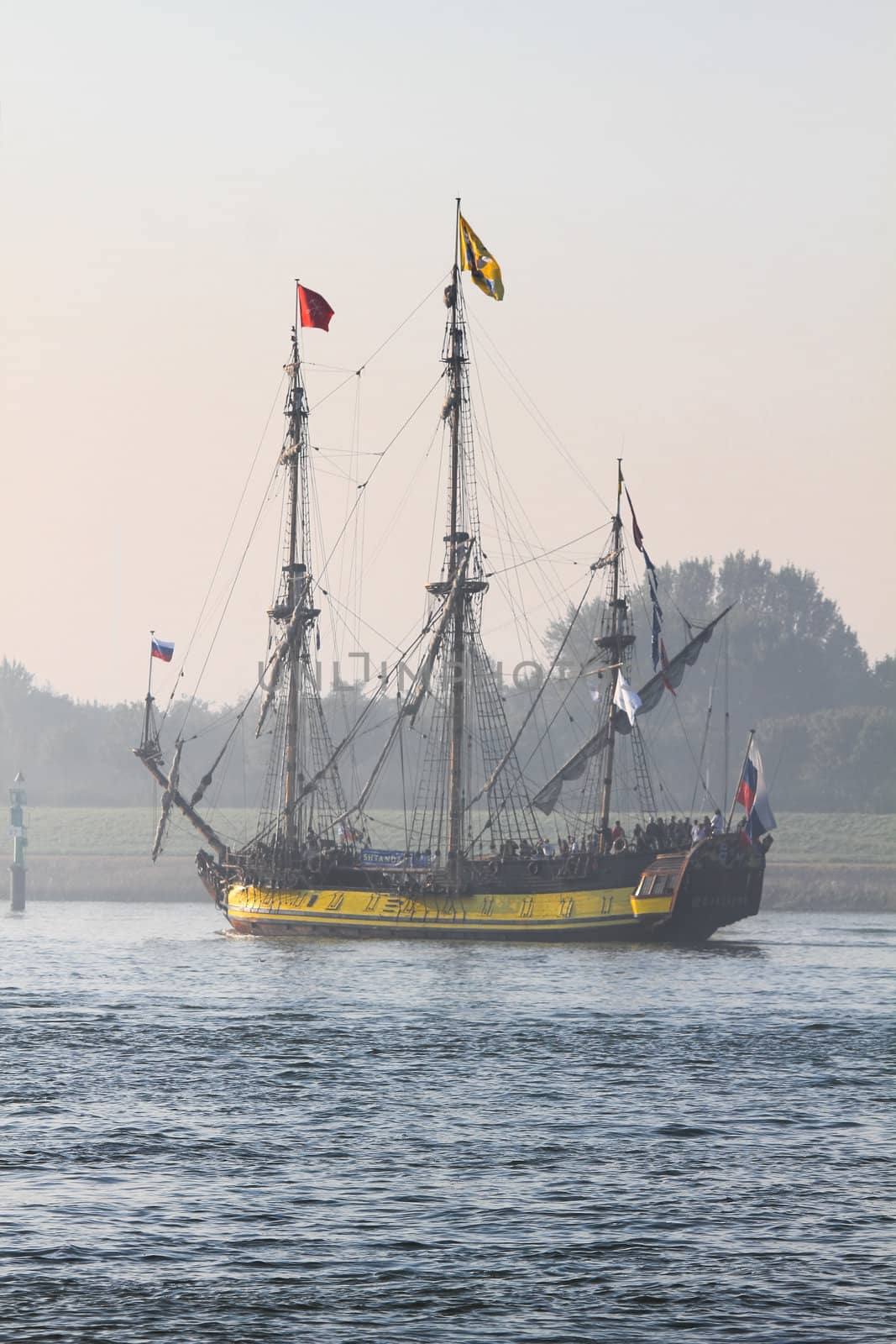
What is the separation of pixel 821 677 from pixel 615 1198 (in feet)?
540

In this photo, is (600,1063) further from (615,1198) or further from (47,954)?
(47,954)

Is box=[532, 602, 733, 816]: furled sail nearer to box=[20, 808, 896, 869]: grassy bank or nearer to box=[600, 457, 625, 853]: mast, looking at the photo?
box=[600, 457, 625, 853]: mast

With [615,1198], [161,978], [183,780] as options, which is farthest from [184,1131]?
[183,780]

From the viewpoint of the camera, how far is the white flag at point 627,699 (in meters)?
76.5

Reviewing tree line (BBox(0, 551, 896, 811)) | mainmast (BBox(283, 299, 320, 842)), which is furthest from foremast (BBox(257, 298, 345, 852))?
tree line (BBox(0, 551, 896, 811))

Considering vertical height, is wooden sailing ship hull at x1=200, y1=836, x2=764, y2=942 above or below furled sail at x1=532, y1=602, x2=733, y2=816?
below

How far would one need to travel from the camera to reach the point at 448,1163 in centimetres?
3058

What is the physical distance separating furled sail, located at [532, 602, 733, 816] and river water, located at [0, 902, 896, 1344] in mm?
20641

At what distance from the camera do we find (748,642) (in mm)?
185500

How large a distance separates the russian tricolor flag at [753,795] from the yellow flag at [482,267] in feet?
72.1

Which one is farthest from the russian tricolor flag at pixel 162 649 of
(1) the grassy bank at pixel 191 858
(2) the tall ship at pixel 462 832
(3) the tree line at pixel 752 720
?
(3) the tree line at pixel 752 720

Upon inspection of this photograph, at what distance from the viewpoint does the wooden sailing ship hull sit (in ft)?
250

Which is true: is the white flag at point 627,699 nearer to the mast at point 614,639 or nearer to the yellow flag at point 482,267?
the mast at point 614,639

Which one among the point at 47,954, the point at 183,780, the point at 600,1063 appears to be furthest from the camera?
the point at 183,780
